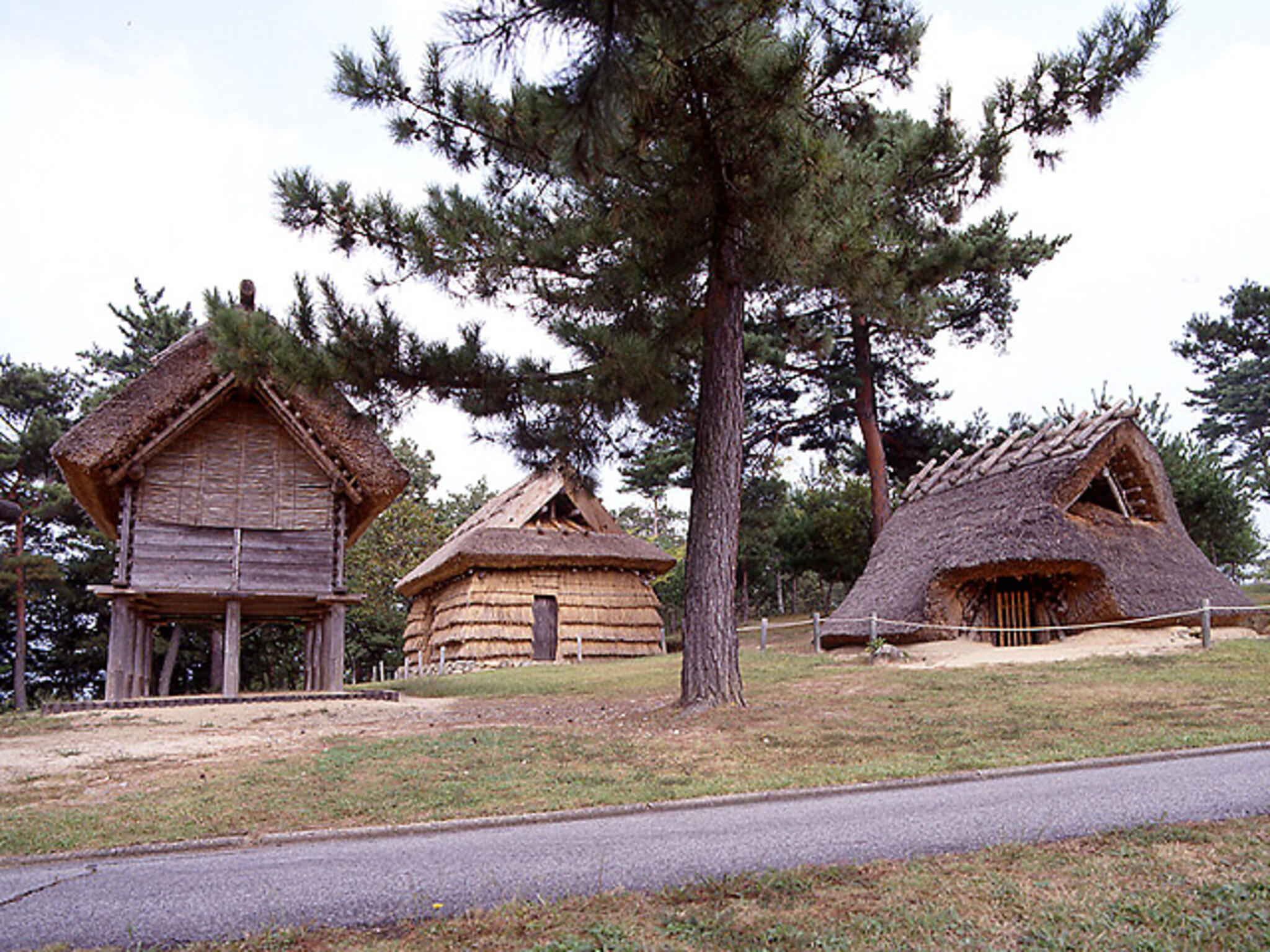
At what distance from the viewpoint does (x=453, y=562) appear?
86.8ft

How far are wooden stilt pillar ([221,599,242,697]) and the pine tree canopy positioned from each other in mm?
6271

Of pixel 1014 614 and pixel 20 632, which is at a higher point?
pixel 1014 614

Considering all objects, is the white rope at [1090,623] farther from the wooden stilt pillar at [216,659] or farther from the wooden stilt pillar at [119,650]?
the wooden stilt pillar at [216,659]

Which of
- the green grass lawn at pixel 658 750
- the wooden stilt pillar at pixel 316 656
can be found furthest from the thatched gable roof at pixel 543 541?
the green grass lawn at pixel 658 750

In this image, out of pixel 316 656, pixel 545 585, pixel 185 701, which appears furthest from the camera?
pixel 545 585

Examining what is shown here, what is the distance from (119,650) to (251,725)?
4.82 m

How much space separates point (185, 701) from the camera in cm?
1433

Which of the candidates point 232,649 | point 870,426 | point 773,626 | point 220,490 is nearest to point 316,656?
point 232,649

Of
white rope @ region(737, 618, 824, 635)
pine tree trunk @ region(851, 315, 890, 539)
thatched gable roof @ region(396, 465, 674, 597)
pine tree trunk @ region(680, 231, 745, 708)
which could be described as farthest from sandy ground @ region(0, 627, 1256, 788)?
thatched gable roof @ region(396, 465, 674, 597)

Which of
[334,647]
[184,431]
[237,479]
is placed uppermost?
[184,431]

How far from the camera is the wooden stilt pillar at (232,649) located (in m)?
15.2

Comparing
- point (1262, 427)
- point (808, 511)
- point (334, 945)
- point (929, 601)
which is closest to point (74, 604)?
point (808, 511)

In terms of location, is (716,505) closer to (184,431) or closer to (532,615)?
(184,431)

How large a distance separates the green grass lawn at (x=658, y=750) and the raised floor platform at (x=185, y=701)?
1238mm
